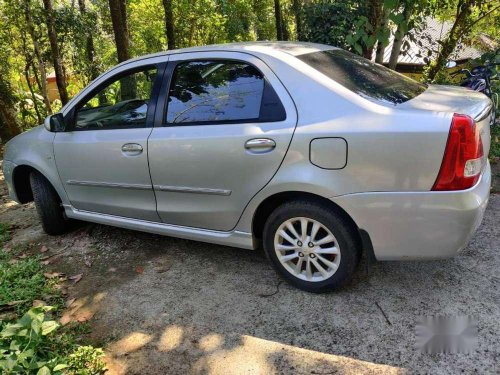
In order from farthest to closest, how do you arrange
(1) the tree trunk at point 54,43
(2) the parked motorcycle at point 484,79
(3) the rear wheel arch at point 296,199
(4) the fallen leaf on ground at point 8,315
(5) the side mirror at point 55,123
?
1. (1) the tree trunk at point 54,43
2. (2) the parked motorcycle at point 484,79
3. (5) the side mirror at point 55,123
4. (4) the fallen leaf on ground at point 8,315
5. (3) the rear wheel arch at point 296,199

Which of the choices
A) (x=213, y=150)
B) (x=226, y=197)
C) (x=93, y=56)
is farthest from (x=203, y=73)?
(x=93, y=56)

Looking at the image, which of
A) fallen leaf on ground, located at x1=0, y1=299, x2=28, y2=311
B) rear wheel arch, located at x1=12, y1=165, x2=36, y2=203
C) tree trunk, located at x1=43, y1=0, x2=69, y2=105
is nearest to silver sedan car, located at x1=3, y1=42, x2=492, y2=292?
rear wheel arch, located at x1=12, y1=165, x2=36, y2=203

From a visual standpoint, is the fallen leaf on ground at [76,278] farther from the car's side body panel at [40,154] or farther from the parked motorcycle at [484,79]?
the parked motorcycle at [484,79]

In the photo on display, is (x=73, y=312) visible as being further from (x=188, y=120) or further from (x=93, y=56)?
(x=93, y=56)

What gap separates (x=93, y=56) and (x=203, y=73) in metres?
10.3

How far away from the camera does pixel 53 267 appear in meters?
3.55

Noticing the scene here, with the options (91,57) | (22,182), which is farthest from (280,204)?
(91,57)

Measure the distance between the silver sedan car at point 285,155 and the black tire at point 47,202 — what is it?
14.4 inches

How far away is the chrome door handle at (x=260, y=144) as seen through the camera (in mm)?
2554

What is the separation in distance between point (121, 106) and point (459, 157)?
8.54ft

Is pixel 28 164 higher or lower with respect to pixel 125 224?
higher

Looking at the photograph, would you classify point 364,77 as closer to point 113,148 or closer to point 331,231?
point 331,231

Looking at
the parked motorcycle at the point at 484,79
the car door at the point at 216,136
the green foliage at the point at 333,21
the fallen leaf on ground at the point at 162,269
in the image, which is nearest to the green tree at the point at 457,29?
the parked motorcycle at the point at 484,79

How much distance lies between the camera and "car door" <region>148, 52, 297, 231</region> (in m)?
2.61
